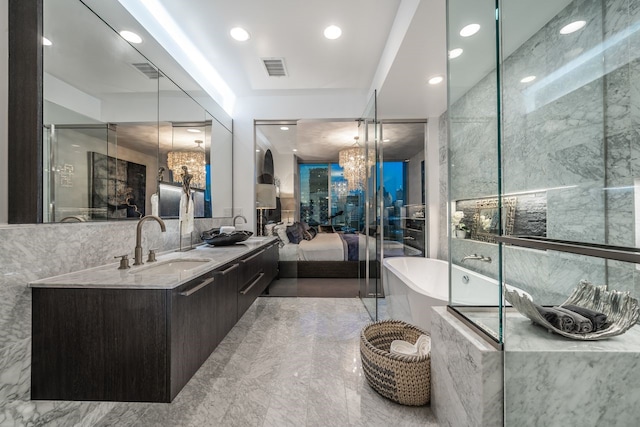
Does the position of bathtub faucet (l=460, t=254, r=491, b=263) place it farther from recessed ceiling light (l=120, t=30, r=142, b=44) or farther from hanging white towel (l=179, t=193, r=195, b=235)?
recessed ceiling light (l=120, t=30, r=142, b=44)

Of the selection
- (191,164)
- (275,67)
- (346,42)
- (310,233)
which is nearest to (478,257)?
(346,42)

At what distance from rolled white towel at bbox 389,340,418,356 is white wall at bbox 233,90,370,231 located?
2.50m

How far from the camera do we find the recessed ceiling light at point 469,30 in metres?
1.35

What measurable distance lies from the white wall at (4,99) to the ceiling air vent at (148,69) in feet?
2.39

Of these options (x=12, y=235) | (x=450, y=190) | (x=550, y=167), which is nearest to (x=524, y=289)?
(x=450, y=190)

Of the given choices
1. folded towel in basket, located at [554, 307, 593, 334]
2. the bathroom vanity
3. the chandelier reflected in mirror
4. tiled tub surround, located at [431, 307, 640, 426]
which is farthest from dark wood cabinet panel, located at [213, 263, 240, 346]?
the chandelier reflected in mirror

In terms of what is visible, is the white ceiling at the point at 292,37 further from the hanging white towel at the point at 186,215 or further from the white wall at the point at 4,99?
the hanging white towel at the point at 186,215

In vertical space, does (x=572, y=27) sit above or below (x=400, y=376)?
above

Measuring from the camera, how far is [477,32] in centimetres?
134

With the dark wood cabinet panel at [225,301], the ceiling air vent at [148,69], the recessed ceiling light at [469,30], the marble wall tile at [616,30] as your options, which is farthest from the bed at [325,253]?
the marble wall tile at [616,30]

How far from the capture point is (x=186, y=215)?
2281 mm

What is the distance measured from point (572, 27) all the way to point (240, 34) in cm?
245

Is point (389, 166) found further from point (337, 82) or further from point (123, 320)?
point (123, 320)

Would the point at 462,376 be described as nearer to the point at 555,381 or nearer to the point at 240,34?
the point at 555,381
